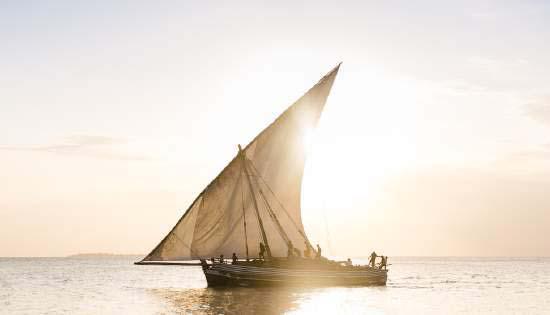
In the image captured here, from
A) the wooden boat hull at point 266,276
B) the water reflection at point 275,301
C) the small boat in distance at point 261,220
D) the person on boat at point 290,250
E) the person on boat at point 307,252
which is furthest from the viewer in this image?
the person on boat at point 307,252

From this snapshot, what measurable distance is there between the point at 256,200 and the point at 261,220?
61.5 inches

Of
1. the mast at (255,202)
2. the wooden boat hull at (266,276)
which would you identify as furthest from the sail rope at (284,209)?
the wooden boat hull at (266,276)

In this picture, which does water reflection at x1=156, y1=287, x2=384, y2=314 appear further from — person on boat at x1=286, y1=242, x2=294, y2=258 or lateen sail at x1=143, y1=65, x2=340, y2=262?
lateen sail at x1=143, y1=65, x2=340, y2=262

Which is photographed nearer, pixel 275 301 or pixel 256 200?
pixel 275 301

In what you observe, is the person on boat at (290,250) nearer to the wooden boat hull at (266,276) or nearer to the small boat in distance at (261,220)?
the small boat in distance at (261,220)

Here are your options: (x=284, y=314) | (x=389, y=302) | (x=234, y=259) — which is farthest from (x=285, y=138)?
(x=284, y=314)

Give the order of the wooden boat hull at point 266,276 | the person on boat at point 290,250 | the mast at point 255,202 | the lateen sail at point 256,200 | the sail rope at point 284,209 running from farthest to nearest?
the person on boat at point 290,250
the sail rope at point 284,209
the wooden boat hull at point 266,276
the mast at point 255,202
the lateen sail at point 256,200

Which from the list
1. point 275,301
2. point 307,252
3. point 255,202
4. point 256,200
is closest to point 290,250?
point 307,252

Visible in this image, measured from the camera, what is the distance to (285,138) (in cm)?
5725

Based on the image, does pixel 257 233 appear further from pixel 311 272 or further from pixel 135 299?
pixel 135 299

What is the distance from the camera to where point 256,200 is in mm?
57000

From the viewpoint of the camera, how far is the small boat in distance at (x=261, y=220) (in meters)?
53.8

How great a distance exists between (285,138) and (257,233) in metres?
7.53

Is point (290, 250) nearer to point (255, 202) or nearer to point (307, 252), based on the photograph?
point (307, 252)
